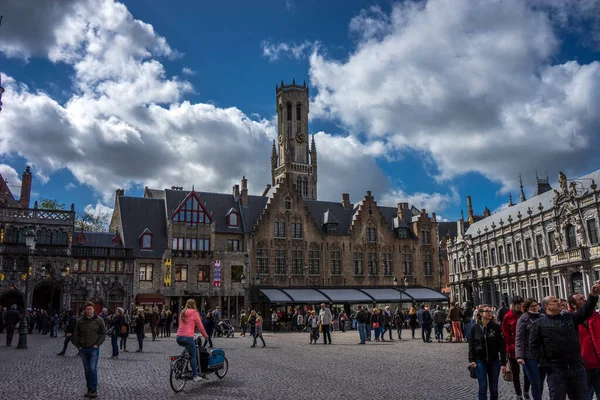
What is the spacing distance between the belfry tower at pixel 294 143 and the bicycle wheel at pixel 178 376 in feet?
331

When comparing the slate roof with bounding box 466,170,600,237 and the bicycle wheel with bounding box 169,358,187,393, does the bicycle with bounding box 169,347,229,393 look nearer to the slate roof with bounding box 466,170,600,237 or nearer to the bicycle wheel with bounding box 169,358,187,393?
the bicycle wheel with bounding box 169,358,187,393

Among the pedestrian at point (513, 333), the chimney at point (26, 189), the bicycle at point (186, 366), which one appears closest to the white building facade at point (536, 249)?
the pedestrian at point (513, 333)

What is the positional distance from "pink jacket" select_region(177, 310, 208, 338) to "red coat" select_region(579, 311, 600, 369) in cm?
711

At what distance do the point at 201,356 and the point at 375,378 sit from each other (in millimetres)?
4184

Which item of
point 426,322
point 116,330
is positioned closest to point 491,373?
point 116,330

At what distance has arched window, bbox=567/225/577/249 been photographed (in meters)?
40.6

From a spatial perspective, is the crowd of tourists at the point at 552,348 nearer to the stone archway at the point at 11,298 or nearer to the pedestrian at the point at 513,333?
the pedestrian at the point at 513,333

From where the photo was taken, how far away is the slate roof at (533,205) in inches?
1579

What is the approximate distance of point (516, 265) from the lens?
159ft

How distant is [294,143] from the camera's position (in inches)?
4631

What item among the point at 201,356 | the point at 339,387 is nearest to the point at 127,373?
the point at 201,356

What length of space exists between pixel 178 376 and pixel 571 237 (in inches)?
1508

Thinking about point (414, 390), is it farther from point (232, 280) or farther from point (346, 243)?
point (346, 243)

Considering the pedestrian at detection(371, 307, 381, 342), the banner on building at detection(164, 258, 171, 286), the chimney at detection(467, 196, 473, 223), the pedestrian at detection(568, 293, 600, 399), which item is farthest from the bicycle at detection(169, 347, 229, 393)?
the chimney at detection(467, 196, 473, 223)
